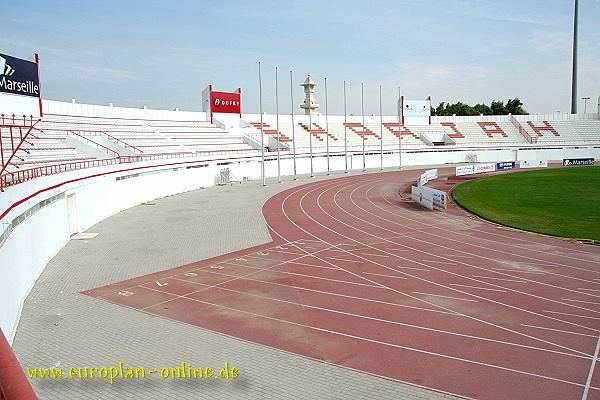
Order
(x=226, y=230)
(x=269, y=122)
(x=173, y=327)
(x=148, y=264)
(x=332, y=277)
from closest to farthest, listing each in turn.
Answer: (x=173, y=327) → (x=332, y=277) → (x=148, y=264) → (x=226, y=230) → (x=269, y=122)

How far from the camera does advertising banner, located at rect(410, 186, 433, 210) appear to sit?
85.6 ft

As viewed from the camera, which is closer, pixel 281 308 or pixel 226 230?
pixel 281 308

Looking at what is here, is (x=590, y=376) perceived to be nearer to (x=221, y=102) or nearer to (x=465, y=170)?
(x=465, y=170)

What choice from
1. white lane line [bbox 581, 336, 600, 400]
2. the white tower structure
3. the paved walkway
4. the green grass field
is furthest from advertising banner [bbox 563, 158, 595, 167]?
white lane line [bbox 581, 336, 600, 400]

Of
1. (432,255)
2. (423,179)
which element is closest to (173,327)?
(432,255)

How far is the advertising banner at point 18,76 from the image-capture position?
26250 millimetres

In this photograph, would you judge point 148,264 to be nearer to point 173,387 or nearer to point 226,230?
point 226,230

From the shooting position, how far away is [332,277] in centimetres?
1352

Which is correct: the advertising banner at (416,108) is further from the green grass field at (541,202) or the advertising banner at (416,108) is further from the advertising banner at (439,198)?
the advertising banner at (439,198)

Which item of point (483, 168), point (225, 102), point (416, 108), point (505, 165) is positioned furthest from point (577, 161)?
point (225, 102)

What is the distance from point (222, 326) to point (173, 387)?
2607 millimetres

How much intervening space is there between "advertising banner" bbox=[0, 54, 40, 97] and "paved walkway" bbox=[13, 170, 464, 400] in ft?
48.9

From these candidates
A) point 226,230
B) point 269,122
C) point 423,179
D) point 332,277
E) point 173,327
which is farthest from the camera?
point 269,122

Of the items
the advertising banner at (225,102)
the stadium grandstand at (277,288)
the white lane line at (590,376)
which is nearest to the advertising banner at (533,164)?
the stadium grandstand at (277,288)
